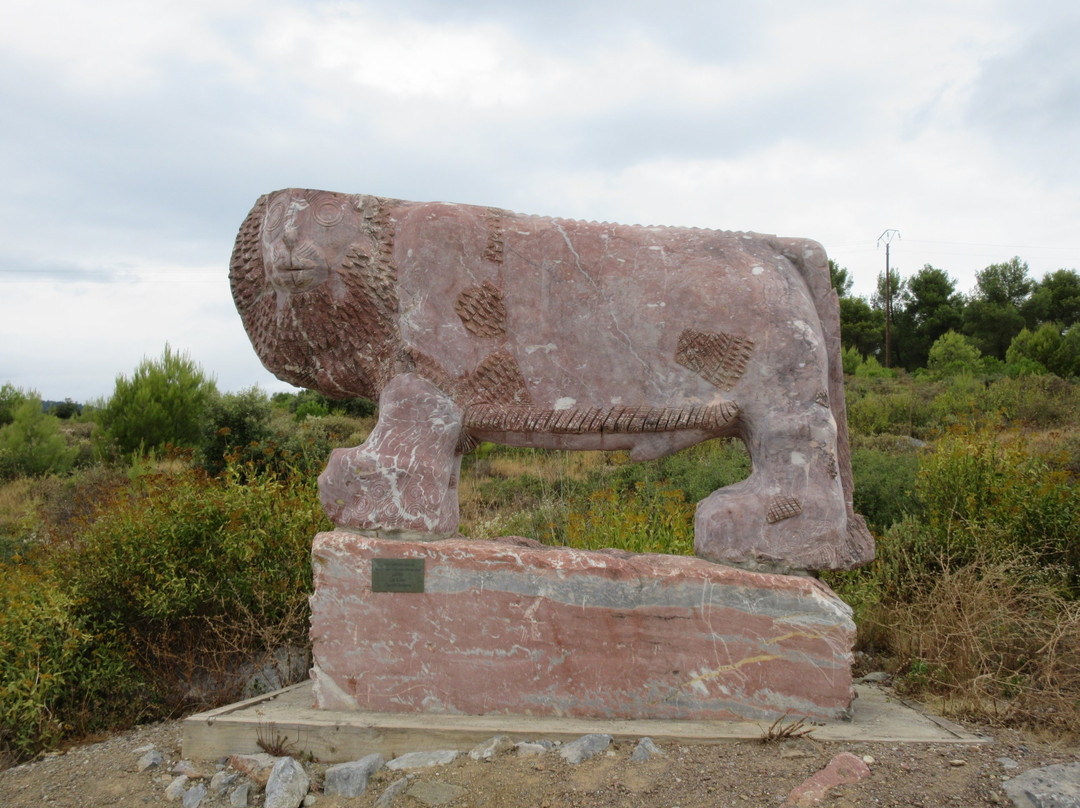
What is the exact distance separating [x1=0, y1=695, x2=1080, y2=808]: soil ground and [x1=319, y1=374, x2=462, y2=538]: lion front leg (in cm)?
96

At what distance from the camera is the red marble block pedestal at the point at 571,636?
3016 millimetres

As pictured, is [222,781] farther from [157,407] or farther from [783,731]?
[157,407]

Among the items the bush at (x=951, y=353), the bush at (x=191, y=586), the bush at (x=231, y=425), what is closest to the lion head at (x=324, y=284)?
the bush at (x=191, y=586)

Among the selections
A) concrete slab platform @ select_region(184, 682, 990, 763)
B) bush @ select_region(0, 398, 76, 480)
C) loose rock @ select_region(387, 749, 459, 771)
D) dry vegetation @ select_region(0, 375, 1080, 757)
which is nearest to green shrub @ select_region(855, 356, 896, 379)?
dry vegetation @ select_region(0, 375, 1080, 757)

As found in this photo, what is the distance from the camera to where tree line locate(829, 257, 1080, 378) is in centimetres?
2412

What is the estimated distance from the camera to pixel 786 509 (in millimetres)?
3111

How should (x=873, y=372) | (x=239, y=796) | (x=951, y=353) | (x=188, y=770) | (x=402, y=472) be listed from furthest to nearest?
(x=951, y=353) → (x=873, y=372) → (x=402, y=472) → (x=188, y=770) → (x=239, y=796)

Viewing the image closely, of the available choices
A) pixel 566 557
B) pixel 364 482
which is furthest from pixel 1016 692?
pixel 364 482

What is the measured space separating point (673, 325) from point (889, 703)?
1.90 m

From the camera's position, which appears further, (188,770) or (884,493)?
(884,493)

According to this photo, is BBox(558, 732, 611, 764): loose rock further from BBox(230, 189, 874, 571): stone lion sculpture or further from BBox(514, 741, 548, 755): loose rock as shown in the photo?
BBox(230, 189, 874, 571): stone lion sculpture

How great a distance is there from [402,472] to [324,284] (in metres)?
0.93

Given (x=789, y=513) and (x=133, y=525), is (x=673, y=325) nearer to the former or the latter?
(x=789, y=513)

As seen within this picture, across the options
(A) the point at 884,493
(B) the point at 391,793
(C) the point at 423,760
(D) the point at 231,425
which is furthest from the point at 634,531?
(D) the point at 231,425
